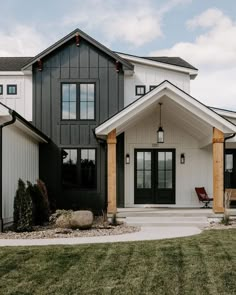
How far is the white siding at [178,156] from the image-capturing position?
53.5 feet

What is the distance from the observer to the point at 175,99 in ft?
43.3

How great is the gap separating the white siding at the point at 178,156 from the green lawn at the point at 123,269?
22.5 feet

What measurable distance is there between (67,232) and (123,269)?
168 inches

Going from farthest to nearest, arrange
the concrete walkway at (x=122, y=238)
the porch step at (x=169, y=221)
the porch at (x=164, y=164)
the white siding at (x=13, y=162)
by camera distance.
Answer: the porch at (x=164, y=164), the porch step at (x=169, y=221), the white siding at (x=13, y=162), the concrete walkway at (x=122, y=238)

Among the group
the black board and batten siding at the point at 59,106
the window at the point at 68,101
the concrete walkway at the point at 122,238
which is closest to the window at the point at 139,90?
the black board and batten siding at the point at 59,106

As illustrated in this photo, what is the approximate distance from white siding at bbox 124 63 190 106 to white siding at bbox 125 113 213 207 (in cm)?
115

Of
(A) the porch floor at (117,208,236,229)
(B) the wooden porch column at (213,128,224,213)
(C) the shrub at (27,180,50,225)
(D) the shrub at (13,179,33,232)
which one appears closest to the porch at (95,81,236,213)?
(A) the porch floor at (117,208,236,229)

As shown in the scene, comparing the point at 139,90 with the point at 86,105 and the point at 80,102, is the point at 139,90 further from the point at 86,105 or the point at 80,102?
the point at 80,102

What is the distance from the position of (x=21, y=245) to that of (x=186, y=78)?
1014cm

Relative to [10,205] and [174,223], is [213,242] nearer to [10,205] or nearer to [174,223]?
[174,223]

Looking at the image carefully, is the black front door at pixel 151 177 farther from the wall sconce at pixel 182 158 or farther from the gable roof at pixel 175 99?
the gable roof at pixel 175 99

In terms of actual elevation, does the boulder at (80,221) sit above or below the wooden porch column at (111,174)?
below

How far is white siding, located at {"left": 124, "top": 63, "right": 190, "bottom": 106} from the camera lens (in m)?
16.4

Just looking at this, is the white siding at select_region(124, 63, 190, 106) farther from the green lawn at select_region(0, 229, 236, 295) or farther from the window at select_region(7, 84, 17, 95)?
the green lawn at select_region(0, 229, 236, 295)
